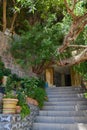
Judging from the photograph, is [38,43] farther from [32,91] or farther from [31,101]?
[31,101]

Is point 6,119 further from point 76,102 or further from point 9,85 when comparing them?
point 76,102

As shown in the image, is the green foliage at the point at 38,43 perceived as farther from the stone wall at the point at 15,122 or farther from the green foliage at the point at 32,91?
the stone wall at the point at 15,122

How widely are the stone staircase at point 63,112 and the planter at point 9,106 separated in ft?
4.73

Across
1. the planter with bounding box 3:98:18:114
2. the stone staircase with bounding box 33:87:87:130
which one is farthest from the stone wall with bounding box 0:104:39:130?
the stone staircase with bounding box 33:87:87:130

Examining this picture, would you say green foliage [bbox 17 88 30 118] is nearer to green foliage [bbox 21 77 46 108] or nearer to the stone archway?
green foliage [bbox 21 77 46 108]

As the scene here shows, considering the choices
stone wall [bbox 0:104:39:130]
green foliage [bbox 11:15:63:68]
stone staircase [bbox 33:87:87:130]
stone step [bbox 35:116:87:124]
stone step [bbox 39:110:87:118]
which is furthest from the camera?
green foliage [bbox 11:15:63:68]

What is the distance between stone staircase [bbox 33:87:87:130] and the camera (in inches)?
275

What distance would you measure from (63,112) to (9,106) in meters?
2.47

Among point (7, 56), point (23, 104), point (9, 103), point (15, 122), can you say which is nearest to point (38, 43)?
point (7, 56)

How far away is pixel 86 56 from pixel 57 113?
8.11 feet

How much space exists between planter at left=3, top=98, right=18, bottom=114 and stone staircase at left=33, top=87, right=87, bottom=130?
144cm

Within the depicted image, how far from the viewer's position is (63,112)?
7809 millimetres

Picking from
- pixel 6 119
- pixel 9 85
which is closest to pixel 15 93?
pixel 9 85

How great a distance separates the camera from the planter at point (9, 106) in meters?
6.15
